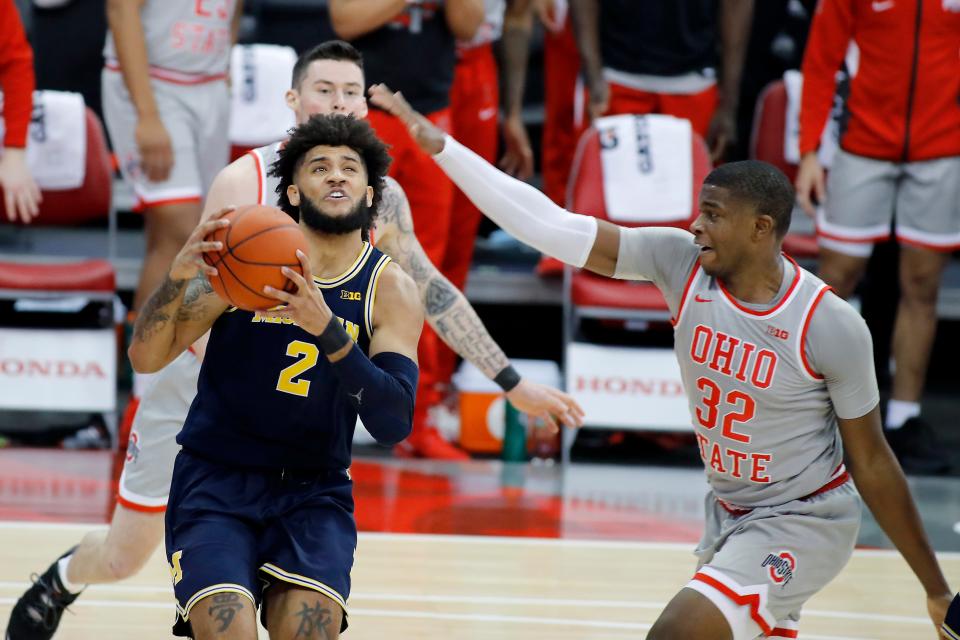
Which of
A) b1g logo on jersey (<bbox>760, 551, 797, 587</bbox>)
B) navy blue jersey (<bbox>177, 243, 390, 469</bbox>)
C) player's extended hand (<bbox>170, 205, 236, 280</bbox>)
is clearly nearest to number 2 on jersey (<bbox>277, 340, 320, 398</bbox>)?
navy blue jersey (<bbox>177, 243, 390, 469</bbox>)

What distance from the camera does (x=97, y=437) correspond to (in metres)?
7.12

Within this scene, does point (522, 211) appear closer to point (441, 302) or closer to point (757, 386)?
point (441, 302)

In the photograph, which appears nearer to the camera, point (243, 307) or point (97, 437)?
point (243, 307)

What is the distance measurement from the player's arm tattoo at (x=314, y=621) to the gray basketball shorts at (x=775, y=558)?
917 millimetres

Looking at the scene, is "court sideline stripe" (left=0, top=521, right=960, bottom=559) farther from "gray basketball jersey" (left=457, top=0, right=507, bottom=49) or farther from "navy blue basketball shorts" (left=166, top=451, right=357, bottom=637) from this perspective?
"gray basketball jersey" (left=457, top=0, right=507, bottom=49)

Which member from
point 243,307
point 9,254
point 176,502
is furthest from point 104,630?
point 9,254

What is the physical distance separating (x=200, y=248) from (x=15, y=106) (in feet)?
11.8

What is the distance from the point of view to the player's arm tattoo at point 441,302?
445 cm

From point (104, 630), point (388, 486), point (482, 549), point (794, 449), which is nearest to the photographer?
point (794, 449)

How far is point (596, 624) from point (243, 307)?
2.15 meters

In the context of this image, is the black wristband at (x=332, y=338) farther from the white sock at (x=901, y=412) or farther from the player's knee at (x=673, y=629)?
the white sock at (x=901, y=412)

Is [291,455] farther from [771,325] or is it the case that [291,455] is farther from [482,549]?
[482,549]

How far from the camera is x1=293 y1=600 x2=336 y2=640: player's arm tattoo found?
339 cm

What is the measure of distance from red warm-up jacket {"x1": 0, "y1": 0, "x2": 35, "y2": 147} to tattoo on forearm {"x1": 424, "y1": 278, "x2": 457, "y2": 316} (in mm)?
2890
